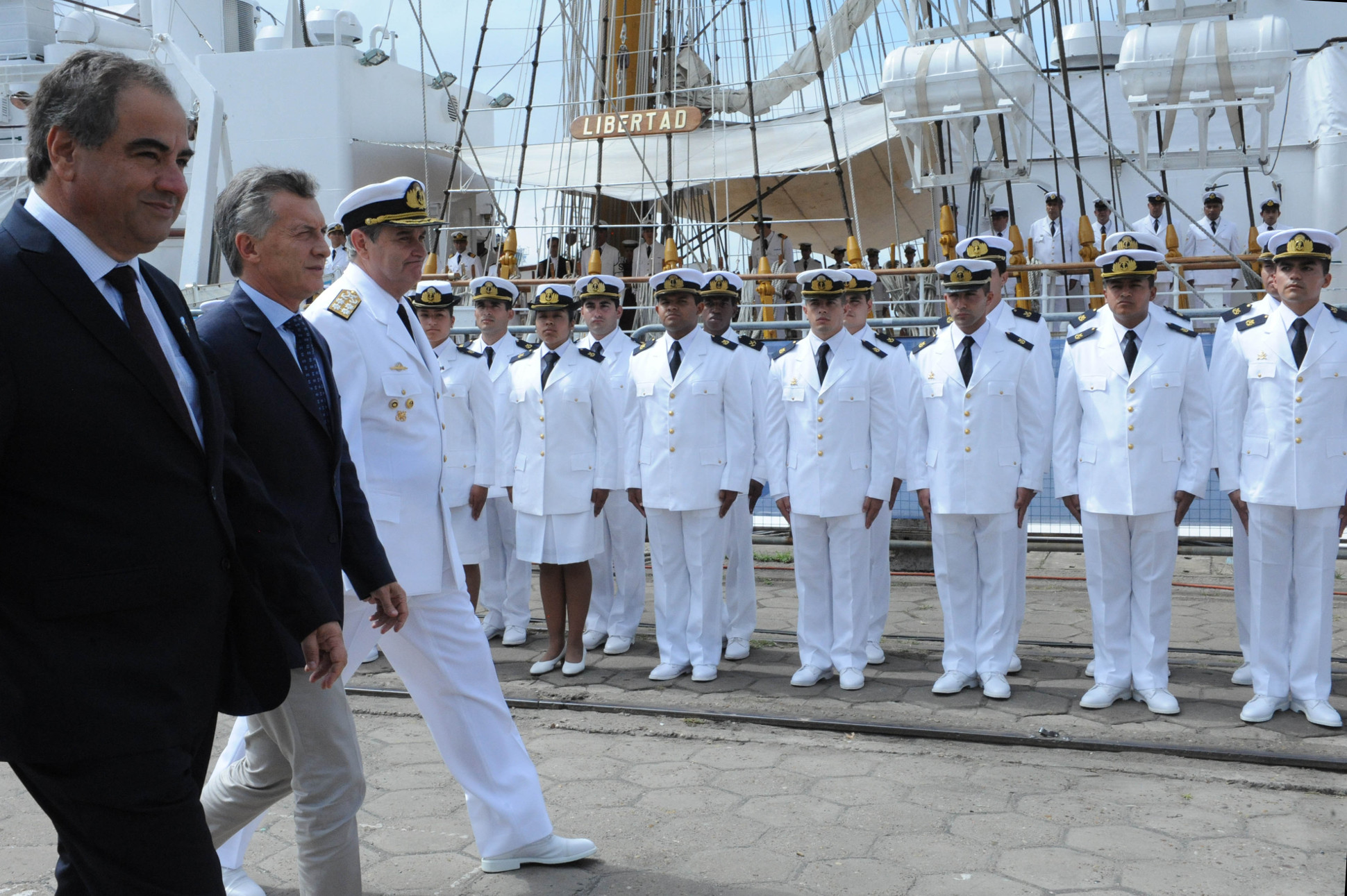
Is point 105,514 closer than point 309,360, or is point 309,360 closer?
point 105,514

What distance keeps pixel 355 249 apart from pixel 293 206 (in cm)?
78

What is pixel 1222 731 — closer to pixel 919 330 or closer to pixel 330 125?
pixel 919 330

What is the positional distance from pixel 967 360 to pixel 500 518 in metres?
3.00

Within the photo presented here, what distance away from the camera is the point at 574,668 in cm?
603

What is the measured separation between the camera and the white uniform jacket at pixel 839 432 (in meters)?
5.88

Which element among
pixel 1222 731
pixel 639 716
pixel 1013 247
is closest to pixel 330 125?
pixel 1013 247

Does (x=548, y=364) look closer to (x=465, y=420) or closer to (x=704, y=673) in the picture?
(x=465, y=420)

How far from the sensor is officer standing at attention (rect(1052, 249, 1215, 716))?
17.3 feet

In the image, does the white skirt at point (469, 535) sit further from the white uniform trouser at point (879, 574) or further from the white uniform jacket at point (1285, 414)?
the white uniform jacket at point (1285, 414)

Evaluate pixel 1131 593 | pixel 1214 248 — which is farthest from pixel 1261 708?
pixel 1214 248

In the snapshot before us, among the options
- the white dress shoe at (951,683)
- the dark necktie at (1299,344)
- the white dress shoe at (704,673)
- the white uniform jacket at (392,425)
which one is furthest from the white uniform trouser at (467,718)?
the dark necktie at (1299,344)

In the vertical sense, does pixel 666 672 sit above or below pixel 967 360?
below

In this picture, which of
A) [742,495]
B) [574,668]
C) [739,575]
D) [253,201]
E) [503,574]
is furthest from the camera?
[503,574]

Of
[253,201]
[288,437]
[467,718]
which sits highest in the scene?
[253,201]
